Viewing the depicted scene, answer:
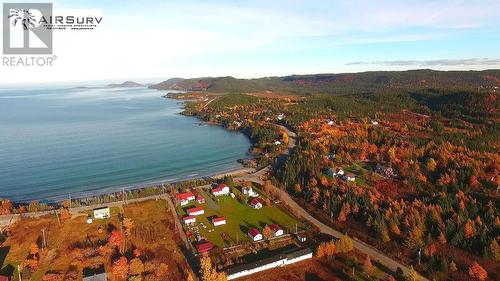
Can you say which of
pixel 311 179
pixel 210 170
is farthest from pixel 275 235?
pixel 210 170

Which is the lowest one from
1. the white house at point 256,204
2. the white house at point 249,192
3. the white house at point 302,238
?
the white house at point 302,238

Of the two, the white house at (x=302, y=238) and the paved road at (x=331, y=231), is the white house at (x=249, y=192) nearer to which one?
the paved road at (x=331, y=231)

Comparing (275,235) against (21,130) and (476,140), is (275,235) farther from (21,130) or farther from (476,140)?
(21,130)

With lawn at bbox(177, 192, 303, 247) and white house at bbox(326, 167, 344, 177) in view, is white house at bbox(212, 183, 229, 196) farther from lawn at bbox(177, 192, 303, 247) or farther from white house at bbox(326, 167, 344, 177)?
white house at bbox(326, 167, 344, 177)

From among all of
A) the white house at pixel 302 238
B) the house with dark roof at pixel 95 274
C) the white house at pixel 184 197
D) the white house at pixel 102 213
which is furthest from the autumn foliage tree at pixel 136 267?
the white house at pixel 302 238

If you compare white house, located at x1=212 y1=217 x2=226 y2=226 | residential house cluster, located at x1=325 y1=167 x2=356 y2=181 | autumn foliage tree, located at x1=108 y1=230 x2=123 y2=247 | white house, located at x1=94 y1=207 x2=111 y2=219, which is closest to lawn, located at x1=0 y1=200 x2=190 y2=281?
white house, located at x1=94 y1=207 x2=111 y2=219
